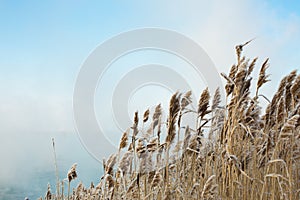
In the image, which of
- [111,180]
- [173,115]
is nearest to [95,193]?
[111,180]

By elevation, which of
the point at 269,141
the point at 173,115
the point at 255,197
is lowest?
the point at 255,197

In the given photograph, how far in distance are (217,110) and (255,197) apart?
87 centimetres

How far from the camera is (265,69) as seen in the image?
2.85m

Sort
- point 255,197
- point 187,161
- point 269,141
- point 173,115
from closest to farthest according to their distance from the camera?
point 269,141 → point 173,115 → point 255,197 → point 187,161

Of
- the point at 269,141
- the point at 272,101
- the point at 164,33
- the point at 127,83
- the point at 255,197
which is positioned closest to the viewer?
the point at 269,141

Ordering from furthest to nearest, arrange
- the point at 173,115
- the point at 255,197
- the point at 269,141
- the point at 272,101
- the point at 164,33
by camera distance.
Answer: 1. the point at 164,33
2. the point at 272,101
3. the point at 255,197
4. the point at 173,115
5. the point at 269,141

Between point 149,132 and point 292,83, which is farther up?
point 292,83

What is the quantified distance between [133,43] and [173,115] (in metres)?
4.85

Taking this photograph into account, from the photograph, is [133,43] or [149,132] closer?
[149,132]

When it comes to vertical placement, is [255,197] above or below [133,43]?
below

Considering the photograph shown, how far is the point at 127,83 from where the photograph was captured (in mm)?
5938

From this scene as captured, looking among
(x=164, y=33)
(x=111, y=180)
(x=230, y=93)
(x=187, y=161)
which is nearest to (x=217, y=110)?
(x=187, y=161)

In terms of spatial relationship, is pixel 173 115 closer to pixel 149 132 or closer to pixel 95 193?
pixel 149 132

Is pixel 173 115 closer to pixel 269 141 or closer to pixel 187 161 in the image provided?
pixel 269 141
